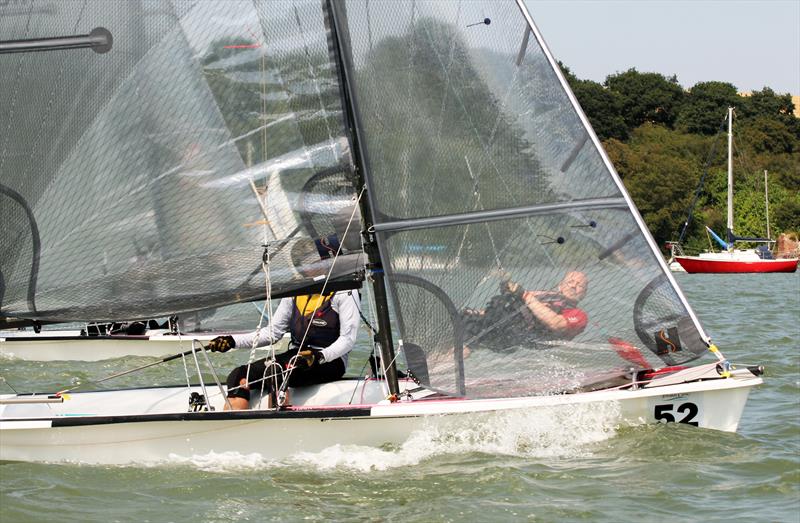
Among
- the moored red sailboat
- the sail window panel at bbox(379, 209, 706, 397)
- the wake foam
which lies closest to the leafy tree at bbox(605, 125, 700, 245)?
the moored red sailboat

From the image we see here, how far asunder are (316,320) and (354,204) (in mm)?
822

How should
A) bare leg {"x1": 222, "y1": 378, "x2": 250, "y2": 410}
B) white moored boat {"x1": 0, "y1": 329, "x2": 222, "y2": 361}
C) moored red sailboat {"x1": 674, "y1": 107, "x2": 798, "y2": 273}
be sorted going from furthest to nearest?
moored red sailboat {"x1": 674, "y1": 107, "x2": 798, "y2": 273}
white moored boat {"x1": 0, "y1": 329, "x2": 222, "y2": 361}
bare leg {"x1": 222, "y1": 378, "x2": 250, "y2": 410}

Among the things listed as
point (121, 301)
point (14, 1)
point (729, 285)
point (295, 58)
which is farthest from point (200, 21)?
point (729, 285)

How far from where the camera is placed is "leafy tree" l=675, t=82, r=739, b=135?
55688 mm

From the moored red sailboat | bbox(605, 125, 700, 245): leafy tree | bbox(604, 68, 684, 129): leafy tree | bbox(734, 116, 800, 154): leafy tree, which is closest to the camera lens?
the moored red sailboat

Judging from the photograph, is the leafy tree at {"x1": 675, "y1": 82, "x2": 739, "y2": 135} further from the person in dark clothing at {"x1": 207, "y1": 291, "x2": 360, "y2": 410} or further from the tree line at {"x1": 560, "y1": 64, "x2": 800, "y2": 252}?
the person in dark clothing at {"x1": 207, "y1": 291, "x2": 360, "y2": 410}

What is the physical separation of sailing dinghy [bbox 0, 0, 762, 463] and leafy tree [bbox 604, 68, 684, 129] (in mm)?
53307

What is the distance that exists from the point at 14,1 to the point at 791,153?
163ft

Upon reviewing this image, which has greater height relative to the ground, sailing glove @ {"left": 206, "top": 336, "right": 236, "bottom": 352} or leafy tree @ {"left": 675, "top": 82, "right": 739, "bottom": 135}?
leafy tree @ {"left": 675, "top": 82, "right": 739, "bottom": 135}

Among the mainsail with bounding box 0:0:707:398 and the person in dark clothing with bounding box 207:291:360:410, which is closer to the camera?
the mainsail with bounding box 0:0:707:398

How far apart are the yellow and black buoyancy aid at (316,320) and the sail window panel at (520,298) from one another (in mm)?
621

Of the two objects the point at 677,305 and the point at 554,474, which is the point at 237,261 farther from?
the point at 677,305

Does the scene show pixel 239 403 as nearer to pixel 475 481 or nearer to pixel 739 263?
pixel 475 481

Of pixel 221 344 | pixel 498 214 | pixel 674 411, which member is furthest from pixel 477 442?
pixel 221 344
